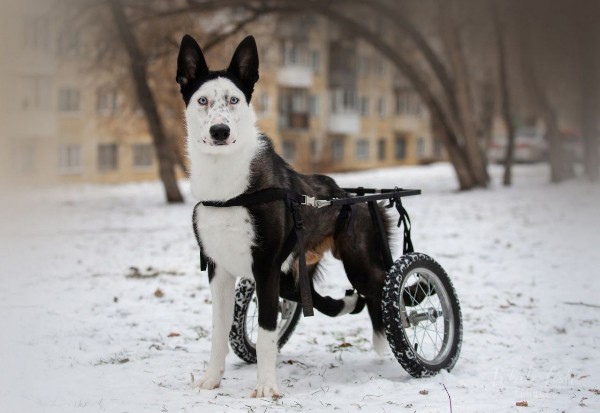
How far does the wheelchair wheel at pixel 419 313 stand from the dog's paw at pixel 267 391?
811 mm

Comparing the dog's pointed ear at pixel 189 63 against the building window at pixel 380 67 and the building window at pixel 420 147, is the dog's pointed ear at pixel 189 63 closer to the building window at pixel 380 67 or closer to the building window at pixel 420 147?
the building window at pixel 380 67

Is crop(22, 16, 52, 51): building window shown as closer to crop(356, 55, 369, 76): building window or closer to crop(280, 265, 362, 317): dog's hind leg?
crop(280, 265, 362, 317): dog's hind leg

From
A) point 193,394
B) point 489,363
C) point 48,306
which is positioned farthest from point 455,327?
point 48,306

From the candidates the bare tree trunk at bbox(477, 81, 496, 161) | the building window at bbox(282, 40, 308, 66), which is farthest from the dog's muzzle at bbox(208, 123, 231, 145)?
the building window at bbox(282, 40, 308, 66)

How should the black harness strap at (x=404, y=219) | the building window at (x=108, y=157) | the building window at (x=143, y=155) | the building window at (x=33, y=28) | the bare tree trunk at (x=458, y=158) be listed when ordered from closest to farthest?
1. the building window at (x=33, y=28)
2. the black harness strap at (x=404, y=219)
3. the bare tree trunk at (x=458, y=158)
4. the building window at (x=108, y=157)
5. the building window at (x=143, y=155)

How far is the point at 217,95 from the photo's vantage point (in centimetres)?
421

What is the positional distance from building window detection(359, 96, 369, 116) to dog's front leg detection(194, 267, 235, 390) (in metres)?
51.3

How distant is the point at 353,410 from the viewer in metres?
4.22

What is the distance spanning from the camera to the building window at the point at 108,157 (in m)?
39.0

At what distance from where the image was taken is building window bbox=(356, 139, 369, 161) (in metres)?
54.3

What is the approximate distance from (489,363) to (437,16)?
57.6 feet

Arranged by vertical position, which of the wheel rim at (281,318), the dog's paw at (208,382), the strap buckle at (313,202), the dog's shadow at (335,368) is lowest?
the dog's shadow at (335,368)

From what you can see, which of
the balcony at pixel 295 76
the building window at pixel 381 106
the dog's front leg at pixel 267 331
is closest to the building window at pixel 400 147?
the building window at pixel 381 106

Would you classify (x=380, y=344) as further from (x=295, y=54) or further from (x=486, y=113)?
(x=295, y=54)
